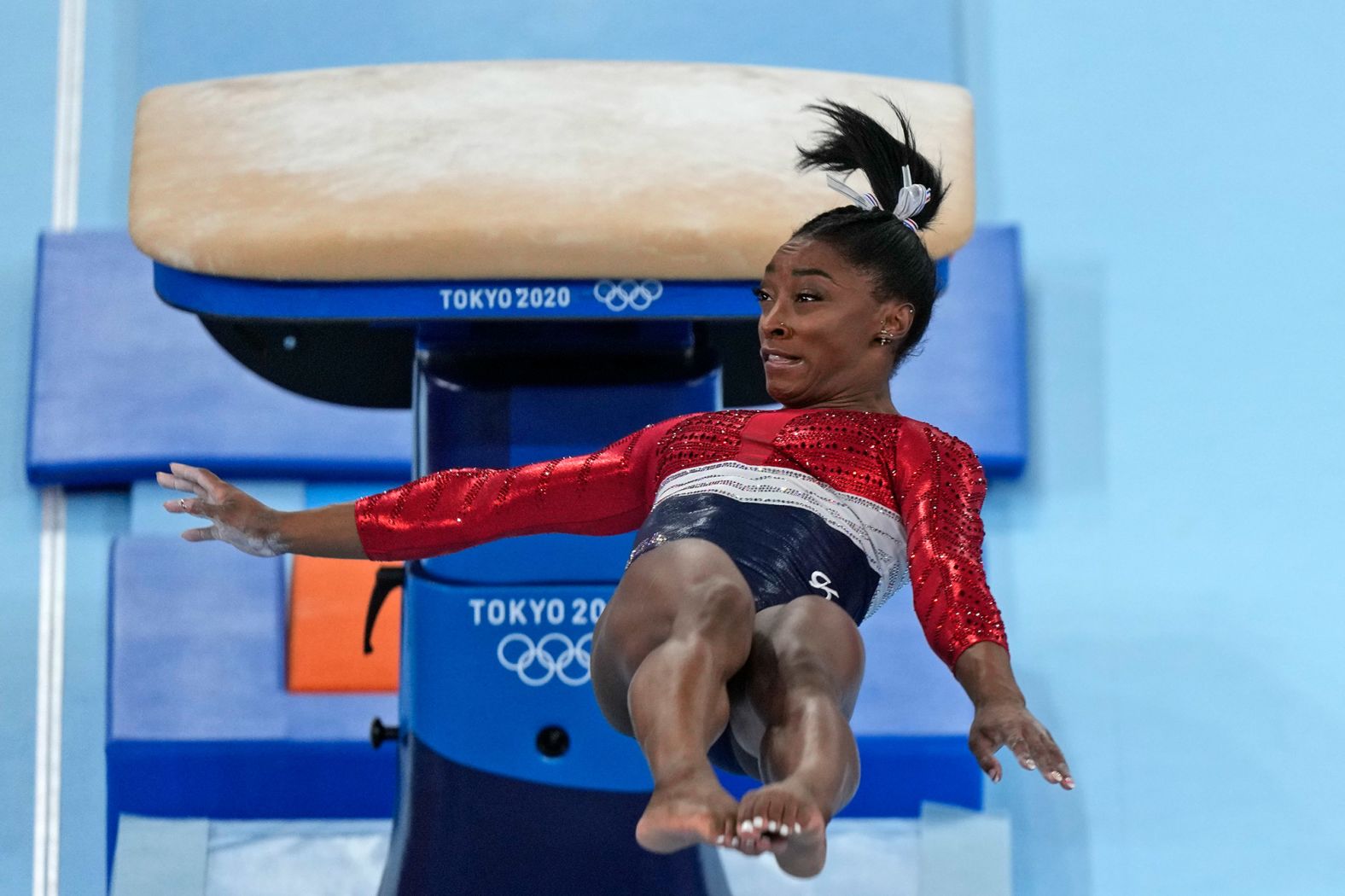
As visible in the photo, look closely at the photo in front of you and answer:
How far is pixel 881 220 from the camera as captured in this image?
5.49 ft

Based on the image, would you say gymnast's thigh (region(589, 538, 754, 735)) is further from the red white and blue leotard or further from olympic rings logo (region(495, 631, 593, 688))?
olympic rings logo (region(495, 631, 593, 688))

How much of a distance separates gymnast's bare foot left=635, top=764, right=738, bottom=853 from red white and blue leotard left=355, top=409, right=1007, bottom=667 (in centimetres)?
28

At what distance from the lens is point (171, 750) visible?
2791mm

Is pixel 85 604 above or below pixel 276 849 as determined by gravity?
above

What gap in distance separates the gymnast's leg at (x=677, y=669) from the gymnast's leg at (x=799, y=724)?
0.09ft

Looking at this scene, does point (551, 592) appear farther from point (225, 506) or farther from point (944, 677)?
point (944, 677)

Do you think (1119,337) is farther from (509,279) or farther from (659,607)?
(659,607)

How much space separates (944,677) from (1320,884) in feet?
2.42

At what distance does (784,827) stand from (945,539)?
16.0 inches

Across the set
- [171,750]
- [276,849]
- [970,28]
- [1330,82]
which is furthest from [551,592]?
[1330,82]

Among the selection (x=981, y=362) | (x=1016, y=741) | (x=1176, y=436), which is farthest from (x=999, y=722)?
(x=1176, y=436)

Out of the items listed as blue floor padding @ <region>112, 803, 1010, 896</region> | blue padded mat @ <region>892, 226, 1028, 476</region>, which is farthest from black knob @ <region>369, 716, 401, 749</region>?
blue padded mat @ <region>892, 226, 1028, 476</region>

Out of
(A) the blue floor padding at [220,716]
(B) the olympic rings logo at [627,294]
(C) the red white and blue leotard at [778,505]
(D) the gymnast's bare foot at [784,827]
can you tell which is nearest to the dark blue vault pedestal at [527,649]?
(B) the olympic rings logo at [627,294]

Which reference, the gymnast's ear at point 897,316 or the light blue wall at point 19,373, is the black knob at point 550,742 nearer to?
the gymnast's ear at point 897,316
